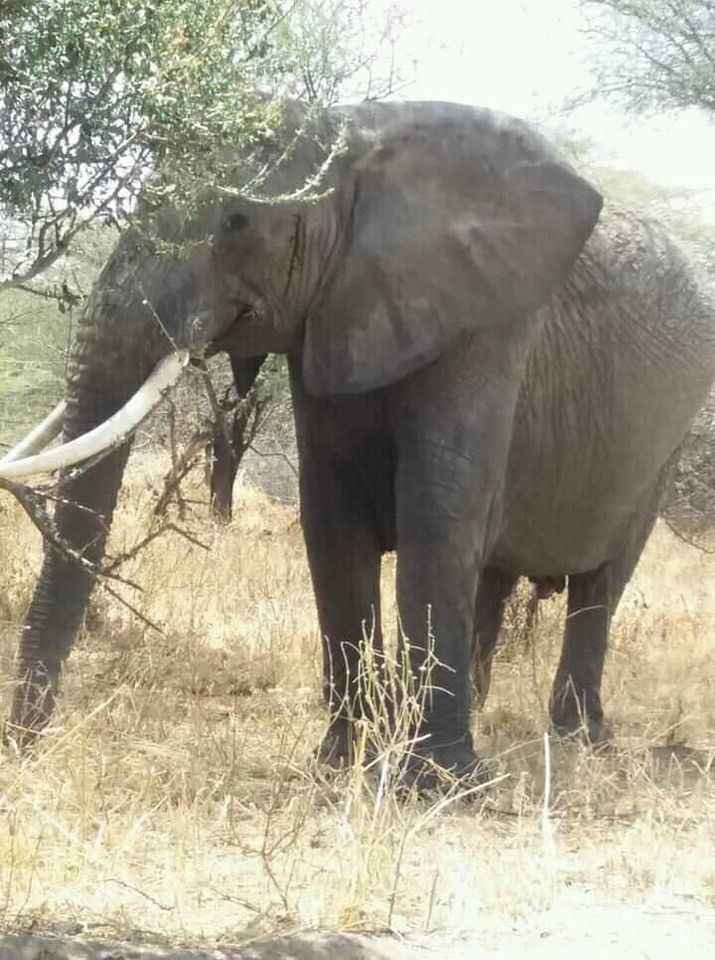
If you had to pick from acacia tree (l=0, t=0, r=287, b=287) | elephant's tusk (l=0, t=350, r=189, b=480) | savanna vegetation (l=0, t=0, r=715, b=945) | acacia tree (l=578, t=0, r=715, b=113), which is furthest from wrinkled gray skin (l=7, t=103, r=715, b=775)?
acacia tree (l=578, t=0, r=715, b=113)

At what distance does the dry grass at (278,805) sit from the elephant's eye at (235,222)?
158 centimetres

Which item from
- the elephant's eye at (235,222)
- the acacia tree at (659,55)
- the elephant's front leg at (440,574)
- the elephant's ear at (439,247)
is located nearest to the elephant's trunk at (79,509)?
the elephant's eye at (235,222)

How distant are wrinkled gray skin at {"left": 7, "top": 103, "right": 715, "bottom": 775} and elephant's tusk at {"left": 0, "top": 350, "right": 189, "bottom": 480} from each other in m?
0.12

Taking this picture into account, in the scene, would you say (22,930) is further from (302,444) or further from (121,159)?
(302,444)

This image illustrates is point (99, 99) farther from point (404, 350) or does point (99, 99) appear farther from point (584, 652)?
point (584, 652)

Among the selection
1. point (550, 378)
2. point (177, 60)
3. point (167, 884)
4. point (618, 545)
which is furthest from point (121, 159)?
point (618, 545)

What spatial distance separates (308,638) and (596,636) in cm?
156

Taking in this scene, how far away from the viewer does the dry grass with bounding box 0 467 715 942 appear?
13.4 ft

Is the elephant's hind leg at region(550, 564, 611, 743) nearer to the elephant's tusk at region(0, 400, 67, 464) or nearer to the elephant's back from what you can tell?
the elephant's back

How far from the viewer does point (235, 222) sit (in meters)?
5.48

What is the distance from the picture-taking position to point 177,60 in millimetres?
3752

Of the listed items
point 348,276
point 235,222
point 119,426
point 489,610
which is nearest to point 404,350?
point 348,276

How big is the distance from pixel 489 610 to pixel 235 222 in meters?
2.75

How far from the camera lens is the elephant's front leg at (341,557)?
624 cm
